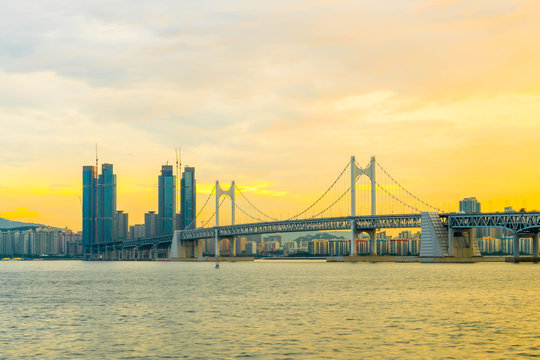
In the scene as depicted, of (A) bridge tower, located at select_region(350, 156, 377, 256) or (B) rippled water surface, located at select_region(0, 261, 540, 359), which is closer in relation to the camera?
(B) rippled water surface, located at select_region(0, 261, 540, 359)

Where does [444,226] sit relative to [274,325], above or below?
above

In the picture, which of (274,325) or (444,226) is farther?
(444,226)

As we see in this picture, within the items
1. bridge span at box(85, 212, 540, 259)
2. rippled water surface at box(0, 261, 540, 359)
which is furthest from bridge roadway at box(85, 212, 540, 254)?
rippled water surface at box(0, 261, 540, 359)

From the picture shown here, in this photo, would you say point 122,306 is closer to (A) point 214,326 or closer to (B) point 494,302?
(A) point 214,326

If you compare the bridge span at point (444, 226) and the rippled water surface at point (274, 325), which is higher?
the bridge span at point (444, 226)

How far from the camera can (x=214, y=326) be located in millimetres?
31547

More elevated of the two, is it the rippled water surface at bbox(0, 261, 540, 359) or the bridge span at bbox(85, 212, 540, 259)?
the bridge span at bbox(85, 212, 540, 259)

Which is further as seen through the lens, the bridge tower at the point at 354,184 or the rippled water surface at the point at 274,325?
the bridge tower at the point at 354,184

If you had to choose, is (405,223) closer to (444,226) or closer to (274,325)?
(444,226)

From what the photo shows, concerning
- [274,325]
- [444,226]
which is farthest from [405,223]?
[274,325]

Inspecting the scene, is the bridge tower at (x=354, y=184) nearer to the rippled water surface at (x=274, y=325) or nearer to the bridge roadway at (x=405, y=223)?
the bridge roadway at (x=405, y=223)

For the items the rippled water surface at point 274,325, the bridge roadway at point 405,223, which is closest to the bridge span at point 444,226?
the bridge roadway at point 405,223

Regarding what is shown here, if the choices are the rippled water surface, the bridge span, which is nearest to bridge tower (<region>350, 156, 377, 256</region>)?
the bridge span

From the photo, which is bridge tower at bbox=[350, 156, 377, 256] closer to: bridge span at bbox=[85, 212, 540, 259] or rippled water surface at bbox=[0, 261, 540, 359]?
bridge span at bbox=[85, 212, 540, 259]
